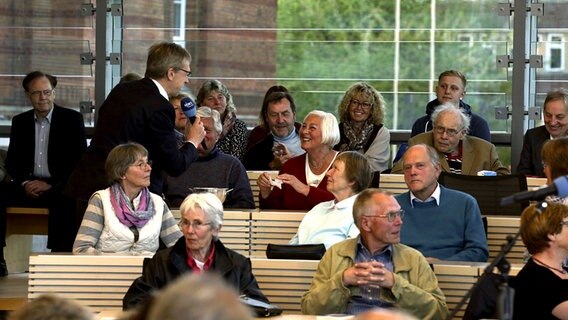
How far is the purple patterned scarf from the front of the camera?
6.62 meters

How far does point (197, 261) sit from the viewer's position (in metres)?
5.66

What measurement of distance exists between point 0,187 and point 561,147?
17.0ft

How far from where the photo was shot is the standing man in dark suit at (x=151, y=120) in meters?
6.88

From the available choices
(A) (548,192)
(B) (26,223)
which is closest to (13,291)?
(B) (26,223)

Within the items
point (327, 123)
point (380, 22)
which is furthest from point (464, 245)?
point (380, 22)

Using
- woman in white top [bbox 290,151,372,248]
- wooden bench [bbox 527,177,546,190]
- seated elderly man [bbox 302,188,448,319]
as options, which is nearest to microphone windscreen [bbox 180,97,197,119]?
woman in white top [bbox 290,151,372,248]

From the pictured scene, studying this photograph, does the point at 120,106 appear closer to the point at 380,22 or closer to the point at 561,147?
the point at 561,147

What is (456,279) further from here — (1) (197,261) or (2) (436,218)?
(1) (197,261)

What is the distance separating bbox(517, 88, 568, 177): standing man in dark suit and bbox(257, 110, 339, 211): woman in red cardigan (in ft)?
5.24

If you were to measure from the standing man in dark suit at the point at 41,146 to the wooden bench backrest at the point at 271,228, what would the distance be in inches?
121

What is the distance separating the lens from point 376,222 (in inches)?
223

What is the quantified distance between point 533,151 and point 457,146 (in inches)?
23.0

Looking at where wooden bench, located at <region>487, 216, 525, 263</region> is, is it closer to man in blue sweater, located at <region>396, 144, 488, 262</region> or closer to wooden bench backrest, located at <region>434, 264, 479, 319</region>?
man in blue sweater, located at <region>396, 144, 488, 262</region>

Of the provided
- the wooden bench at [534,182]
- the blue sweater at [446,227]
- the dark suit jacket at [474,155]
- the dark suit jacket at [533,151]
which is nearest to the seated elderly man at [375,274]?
the blue sweater at [446,227]
